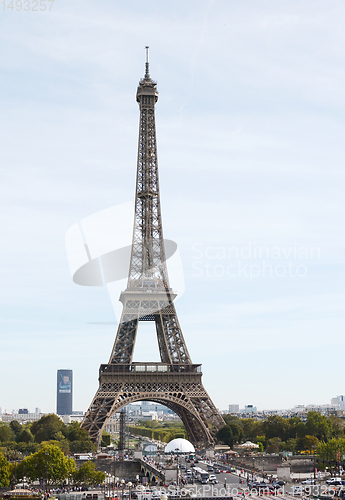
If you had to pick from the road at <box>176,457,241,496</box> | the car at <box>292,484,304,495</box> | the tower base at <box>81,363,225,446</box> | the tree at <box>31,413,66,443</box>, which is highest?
the tower base at <box>81,363,225,446</box>

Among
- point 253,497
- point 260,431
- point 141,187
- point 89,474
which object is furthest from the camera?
point 260,431

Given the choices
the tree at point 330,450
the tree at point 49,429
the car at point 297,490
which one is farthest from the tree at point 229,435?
the car at point 297,490

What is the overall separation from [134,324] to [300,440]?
33.0 m

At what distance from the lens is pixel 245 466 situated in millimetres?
74625

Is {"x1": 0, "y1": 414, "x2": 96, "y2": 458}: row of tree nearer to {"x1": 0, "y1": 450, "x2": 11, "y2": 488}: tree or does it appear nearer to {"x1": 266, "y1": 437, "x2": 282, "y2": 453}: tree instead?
{"x1": 0, "y1": 450, "x2": 11, "y2": 488}: tree

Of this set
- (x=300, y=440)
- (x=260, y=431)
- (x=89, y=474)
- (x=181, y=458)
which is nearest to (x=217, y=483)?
(x=89, y=474)

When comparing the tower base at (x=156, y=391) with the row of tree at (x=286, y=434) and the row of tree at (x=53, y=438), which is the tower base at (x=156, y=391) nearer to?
the row of tree at (x=53, y=438)

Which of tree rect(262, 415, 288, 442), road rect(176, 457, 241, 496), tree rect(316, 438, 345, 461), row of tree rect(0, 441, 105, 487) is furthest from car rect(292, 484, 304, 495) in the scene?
tree rect(262, 415, 288, 442)

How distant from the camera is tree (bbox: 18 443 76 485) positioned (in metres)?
62.8

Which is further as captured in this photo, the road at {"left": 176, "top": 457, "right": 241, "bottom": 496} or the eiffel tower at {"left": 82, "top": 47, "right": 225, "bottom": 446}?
the eiffel tower at {"left": 82, "top": 47, "right": 225, "bottom": 446}

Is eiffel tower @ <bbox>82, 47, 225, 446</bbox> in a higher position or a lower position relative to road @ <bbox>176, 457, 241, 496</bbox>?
higher

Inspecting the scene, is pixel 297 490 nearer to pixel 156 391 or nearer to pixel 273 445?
pixel 156 391

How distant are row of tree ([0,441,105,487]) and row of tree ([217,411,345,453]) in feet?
90.9

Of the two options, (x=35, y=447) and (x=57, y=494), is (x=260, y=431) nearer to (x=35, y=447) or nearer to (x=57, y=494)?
(x=35, y=447)
